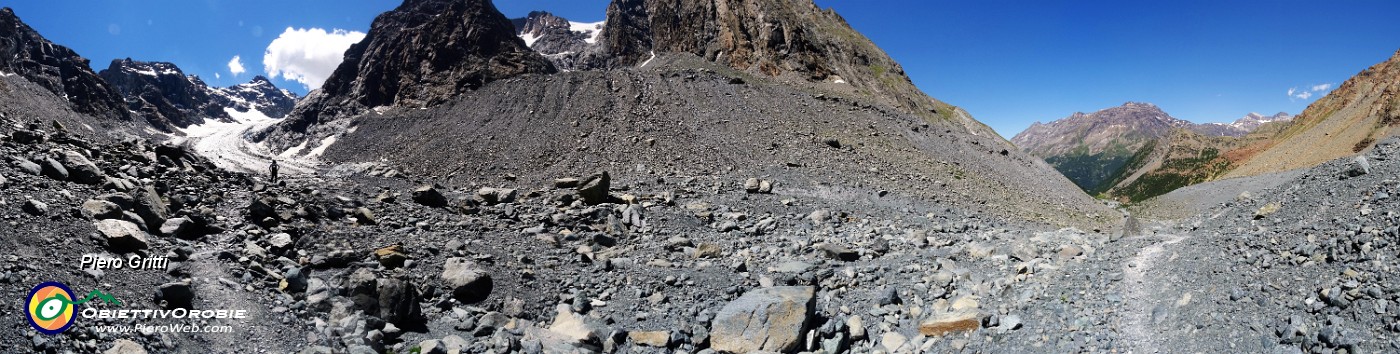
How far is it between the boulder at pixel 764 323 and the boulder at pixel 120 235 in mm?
10956

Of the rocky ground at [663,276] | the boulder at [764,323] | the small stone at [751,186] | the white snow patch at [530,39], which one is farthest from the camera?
the white snow patch at [530,39]

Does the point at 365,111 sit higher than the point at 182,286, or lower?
higher

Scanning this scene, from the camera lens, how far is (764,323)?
10711mm

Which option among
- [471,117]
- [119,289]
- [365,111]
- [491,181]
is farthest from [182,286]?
[365,111]

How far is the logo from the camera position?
7797mm

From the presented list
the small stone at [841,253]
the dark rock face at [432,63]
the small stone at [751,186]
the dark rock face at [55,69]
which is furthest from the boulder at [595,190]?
A: the dark rock face at [55,69]

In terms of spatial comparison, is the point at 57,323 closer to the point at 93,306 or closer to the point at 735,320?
the point at 93,306

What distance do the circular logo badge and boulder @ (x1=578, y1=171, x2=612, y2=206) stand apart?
15.4m

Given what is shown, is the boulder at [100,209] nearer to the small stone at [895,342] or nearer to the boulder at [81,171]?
the boulder at [81,171]

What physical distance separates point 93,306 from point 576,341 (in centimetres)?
723

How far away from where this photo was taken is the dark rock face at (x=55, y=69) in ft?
236

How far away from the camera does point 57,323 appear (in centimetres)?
791

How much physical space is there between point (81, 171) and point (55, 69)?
312 feet

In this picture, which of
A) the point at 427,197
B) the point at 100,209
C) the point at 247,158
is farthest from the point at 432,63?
the point at 100,209
